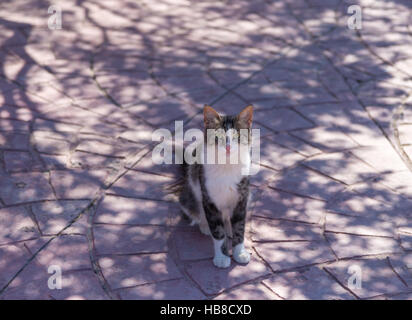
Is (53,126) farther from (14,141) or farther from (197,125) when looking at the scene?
(197,125)

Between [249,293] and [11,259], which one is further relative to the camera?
[11,259]

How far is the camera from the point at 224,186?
4016 millimetres

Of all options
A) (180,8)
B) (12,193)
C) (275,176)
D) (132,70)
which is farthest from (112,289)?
(180,8)

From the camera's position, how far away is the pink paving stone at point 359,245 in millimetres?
4168

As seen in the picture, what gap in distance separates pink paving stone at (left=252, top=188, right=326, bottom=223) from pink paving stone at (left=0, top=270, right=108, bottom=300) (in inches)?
53.5

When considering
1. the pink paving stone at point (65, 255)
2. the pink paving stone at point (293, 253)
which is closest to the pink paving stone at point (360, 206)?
the pink paving stone at point (293, 253)

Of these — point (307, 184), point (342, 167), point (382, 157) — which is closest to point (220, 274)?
point (307, 184)

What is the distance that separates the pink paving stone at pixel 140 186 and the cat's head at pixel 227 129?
97 centimetres

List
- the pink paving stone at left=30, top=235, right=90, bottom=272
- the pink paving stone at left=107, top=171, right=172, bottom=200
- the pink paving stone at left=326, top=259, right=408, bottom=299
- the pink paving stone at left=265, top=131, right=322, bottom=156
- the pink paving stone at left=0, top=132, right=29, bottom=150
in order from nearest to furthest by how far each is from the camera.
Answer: the pink paving stone at left=326, top=259, right=408, bottom=299
the pink paving stone at left=30, top=235, right=90, bottom=272
the pink paving stone at left=107, top=171, right=172, bottom=200
the pink paving stone at left=0, top=132, right=29, bottom=150
the pink paving stone at left=265, top=131, right=322, bottom=156

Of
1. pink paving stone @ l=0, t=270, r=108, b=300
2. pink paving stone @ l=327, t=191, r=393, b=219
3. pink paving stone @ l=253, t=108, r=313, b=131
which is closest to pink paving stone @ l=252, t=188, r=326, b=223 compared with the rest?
pink paving stone @ l=327, t=191, r=393, b=219

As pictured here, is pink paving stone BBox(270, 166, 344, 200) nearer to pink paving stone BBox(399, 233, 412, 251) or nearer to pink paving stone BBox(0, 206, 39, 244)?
pink paving stone BBox(399, 233, 412, 251)

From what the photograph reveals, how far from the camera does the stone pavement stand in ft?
13.1

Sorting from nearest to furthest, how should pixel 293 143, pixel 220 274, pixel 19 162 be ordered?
pixel 220 274, pixel 19 162, pixel 293 143

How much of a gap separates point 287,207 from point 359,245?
0.64m
